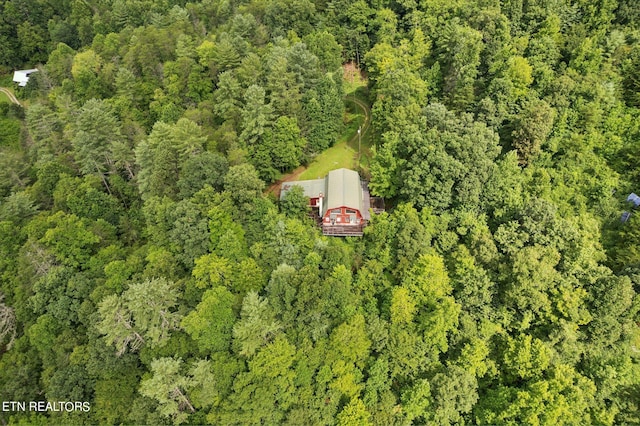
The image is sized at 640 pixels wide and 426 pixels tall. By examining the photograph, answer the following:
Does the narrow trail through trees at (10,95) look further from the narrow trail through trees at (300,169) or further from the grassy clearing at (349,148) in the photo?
the grassy clearing at (349,148)

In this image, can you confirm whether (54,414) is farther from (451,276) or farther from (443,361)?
(451,276)

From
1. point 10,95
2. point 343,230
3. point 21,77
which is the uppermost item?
point 21,77

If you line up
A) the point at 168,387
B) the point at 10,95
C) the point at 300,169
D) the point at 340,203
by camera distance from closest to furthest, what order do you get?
the point at 168,387 < the point at 340,203 < the point at 300,169 < the point at 10,95

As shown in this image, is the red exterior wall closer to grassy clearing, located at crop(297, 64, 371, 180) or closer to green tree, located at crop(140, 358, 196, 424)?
grassy clearing, located at crop(297, 64, 371, 180)

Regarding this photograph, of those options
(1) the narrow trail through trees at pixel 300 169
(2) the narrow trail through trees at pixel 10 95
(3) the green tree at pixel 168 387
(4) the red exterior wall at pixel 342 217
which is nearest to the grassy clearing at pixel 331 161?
(1) the narrow trail through trees at pixel 300 169

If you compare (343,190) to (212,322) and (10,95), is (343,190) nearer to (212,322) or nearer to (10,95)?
(212,322)

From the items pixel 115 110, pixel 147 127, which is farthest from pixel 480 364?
pixel 115 110

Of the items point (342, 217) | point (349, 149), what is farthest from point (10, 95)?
point (342, 217)
